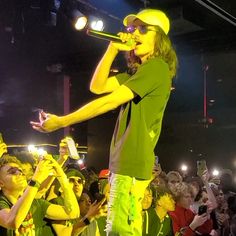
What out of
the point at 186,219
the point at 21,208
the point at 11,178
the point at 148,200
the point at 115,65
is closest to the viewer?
the point at 21,208

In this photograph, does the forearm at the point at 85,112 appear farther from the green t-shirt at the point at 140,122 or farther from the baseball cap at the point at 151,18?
the baseball cap at the point at 151,18

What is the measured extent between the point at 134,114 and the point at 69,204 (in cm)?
159

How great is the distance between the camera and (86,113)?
2.17 metres

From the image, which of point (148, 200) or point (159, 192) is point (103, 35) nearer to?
point (148, 200)

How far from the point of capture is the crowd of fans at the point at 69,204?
3.26 m

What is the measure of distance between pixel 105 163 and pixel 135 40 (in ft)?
40.7

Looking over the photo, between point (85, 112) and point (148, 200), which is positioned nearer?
point (85, 112)

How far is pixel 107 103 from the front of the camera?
221 cm

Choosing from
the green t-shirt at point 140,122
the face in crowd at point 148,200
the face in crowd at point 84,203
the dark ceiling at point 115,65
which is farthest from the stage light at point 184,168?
the green t-shirt at point 140,122

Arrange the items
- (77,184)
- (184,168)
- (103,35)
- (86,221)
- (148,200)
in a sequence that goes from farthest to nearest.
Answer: (184,168) → (148,200) → (77,184) → (86,221) → (103,35)

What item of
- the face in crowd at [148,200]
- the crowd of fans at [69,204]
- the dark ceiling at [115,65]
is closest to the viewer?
the crowd of fans at [69,204]

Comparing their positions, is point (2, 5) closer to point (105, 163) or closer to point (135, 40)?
point (135, 40)

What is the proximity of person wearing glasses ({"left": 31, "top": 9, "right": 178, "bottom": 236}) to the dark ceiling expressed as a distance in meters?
4.71

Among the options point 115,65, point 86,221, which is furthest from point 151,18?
point 115,65
